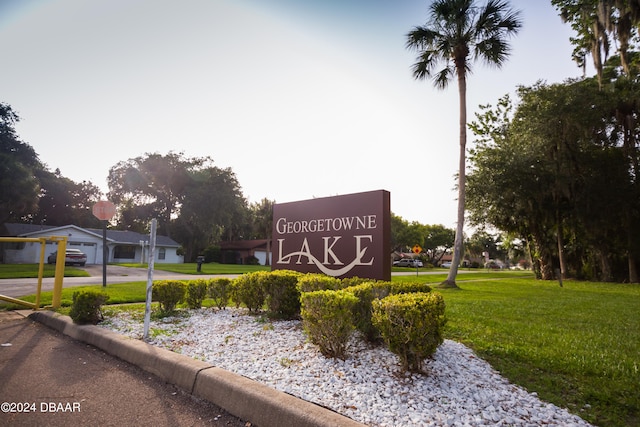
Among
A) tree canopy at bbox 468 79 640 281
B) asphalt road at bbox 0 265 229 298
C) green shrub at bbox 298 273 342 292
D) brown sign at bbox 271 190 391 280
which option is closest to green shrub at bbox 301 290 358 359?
green shrub at bbox 298 273 342 292

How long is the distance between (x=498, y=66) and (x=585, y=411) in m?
14.1

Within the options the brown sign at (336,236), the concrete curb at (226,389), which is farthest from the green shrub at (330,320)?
the brown sign at (336,236)

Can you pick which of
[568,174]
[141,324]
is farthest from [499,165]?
[141,324]

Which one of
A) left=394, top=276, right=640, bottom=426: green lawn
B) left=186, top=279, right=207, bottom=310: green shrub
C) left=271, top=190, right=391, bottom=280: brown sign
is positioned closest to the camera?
left=394, top=276, right=640, bottom=426: green lawn

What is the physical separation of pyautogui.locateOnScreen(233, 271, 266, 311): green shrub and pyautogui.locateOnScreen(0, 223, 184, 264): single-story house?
74.6ft

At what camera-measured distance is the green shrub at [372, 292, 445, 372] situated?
118 inches

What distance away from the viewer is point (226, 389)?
2.86 meters

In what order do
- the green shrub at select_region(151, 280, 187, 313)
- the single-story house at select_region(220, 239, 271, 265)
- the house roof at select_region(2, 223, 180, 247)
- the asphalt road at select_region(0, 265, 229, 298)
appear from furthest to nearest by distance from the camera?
the single-story house at select_region(220, 239, 271, 265) → the house roof at select_region(2, 223, 180, 247) → the asphalt road at select_region(0, 265, 229, 298) → the green shrub at select_region(151, 280, 187, 313)

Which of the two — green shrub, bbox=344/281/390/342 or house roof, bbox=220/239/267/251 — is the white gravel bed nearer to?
green shrub, bbox=344/281/390/342

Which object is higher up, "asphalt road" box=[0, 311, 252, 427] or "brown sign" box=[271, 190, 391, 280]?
"brown sign" box=[271, 190, 391, 280]

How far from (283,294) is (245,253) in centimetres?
4176

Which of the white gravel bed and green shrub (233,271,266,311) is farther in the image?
green shrub (233,271,266,311)

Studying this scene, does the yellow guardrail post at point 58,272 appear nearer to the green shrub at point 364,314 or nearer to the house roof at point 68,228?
the green shrub at point 364,314

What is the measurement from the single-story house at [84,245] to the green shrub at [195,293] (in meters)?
21.6
